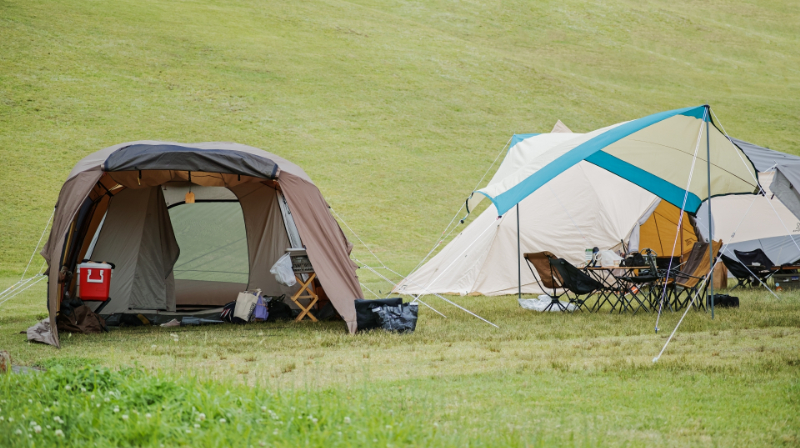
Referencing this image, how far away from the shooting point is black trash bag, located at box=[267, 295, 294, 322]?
853 cm

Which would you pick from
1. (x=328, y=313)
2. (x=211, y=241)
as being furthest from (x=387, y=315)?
(x=211, y=241)

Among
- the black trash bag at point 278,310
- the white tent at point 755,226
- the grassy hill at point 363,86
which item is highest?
the grassy hill at point 363,86

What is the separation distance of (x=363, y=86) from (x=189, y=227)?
19.5 meters

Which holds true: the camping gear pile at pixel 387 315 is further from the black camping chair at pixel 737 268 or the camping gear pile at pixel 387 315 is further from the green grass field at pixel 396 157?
the black camping chair at pixel 737 268

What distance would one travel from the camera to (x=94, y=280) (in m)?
7.83

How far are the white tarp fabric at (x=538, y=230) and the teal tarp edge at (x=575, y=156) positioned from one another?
287cm

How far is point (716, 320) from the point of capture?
23.3 feet

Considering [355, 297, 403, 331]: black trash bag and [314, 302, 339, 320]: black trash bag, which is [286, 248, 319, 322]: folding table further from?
[355, 297, 403, 331]: black trash bag

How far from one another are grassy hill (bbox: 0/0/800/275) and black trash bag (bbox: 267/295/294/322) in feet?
25.0

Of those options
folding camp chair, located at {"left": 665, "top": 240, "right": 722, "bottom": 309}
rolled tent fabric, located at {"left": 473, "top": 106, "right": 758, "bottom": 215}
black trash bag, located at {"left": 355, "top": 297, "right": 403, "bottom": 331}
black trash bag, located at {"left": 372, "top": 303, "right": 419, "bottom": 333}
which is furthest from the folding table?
folding camp chair, located at {"left": 665, "top": 240, "right": 722, "bottom": 309}

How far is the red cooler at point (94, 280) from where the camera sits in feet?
25.6

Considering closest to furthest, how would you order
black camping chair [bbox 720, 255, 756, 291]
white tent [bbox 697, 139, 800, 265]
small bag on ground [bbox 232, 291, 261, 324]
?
small bag on ground [bbox 232, 291, 261, 324]
black camping chair [bbox 720, 255, 756, 291]
white tent [bbox 697, 139, 800, 265]

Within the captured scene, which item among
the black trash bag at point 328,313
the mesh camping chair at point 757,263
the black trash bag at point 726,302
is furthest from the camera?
the mesh camping chair at point 757,263

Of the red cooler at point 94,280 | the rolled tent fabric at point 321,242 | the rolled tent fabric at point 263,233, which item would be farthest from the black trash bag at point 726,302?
the red cooler at point 94,280
